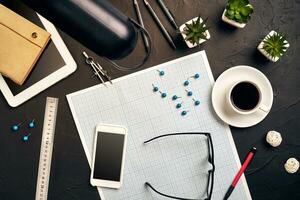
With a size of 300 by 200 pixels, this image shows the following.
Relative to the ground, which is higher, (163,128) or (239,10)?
(239,10)

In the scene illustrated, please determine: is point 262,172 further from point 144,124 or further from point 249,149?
point 144,124

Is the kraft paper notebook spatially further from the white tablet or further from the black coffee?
the black coffee

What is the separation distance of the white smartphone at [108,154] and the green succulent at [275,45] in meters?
0.37

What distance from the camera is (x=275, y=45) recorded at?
0.89 metres

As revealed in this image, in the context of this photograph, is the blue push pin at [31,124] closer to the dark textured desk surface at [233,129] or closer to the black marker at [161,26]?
the dark textured desk surface at [233,129]

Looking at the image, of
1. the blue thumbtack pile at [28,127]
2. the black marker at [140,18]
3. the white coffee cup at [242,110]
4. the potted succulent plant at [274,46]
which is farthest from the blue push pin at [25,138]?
the potted succulent plant at [274,46]

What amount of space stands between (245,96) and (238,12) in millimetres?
182

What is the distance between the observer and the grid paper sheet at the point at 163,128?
3.10 feet

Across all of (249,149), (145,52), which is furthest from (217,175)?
(145,52)

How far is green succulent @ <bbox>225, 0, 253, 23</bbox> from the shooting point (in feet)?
2.86

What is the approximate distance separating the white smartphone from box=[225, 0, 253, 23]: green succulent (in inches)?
13.8

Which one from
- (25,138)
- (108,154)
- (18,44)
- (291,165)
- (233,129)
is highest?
(18,44)

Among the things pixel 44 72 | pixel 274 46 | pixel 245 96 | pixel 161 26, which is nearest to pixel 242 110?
pixel 245 96

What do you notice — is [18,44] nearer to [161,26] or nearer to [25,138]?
[25,138]
